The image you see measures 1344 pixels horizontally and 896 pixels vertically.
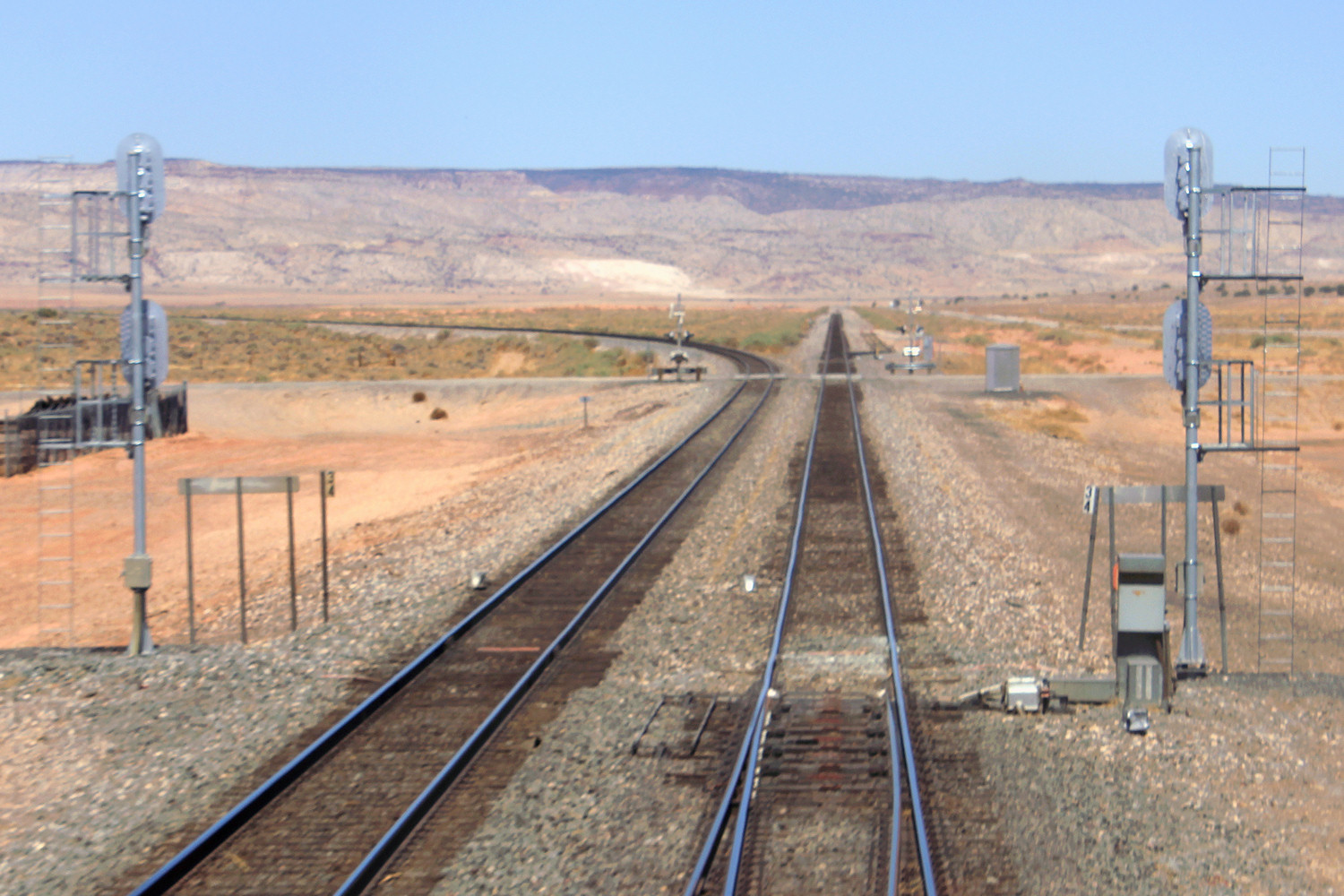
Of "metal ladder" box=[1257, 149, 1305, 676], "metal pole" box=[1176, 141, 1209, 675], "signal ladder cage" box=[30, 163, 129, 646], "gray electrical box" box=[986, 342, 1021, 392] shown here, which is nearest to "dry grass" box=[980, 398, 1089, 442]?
"gray electrical box" box=[986, 342, 1021, 392]

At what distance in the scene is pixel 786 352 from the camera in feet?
223

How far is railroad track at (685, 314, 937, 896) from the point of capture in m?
7.81

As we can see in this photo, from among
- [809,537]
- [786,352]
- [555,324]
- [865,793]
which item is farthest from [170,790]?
[555,324]

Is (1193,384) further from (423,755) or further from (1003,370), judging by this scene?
(1003,370)

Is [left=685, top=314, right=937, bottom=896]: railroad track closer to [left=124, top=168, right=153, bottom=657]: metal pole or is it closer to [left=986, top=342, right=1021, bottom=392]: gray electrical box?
Result: [left=124, top=168, right=153, bottom=657]: metal pole

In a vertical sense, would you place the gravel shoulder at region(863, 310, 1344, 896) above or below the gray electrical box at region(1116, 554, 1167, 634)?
below

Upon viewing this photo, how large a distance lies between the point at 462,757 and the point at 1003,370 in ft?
124

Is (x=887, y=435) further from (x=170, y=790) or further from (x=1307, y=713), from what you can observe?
(x=170, y=790)

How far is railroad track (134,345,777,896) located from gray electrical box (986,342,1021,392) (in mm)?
29981

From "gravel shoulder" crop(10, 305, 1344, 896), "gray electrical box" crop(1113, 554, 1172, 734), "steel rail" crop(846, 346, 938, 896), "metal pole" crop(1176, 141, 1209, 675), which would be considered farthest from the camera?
"metal pole" crop(1176, 141, 1209, 675)

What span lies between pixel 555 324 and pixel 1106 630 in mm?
86094

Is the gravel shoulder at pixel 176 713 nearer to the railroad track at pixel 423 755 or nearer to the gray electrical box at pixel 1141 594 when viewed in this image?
the railroad track at pixel 423 755

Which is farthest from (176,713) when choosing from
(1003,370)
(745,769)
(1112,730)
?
(1003,370)

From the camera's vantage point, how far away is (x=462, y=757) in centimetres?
965
